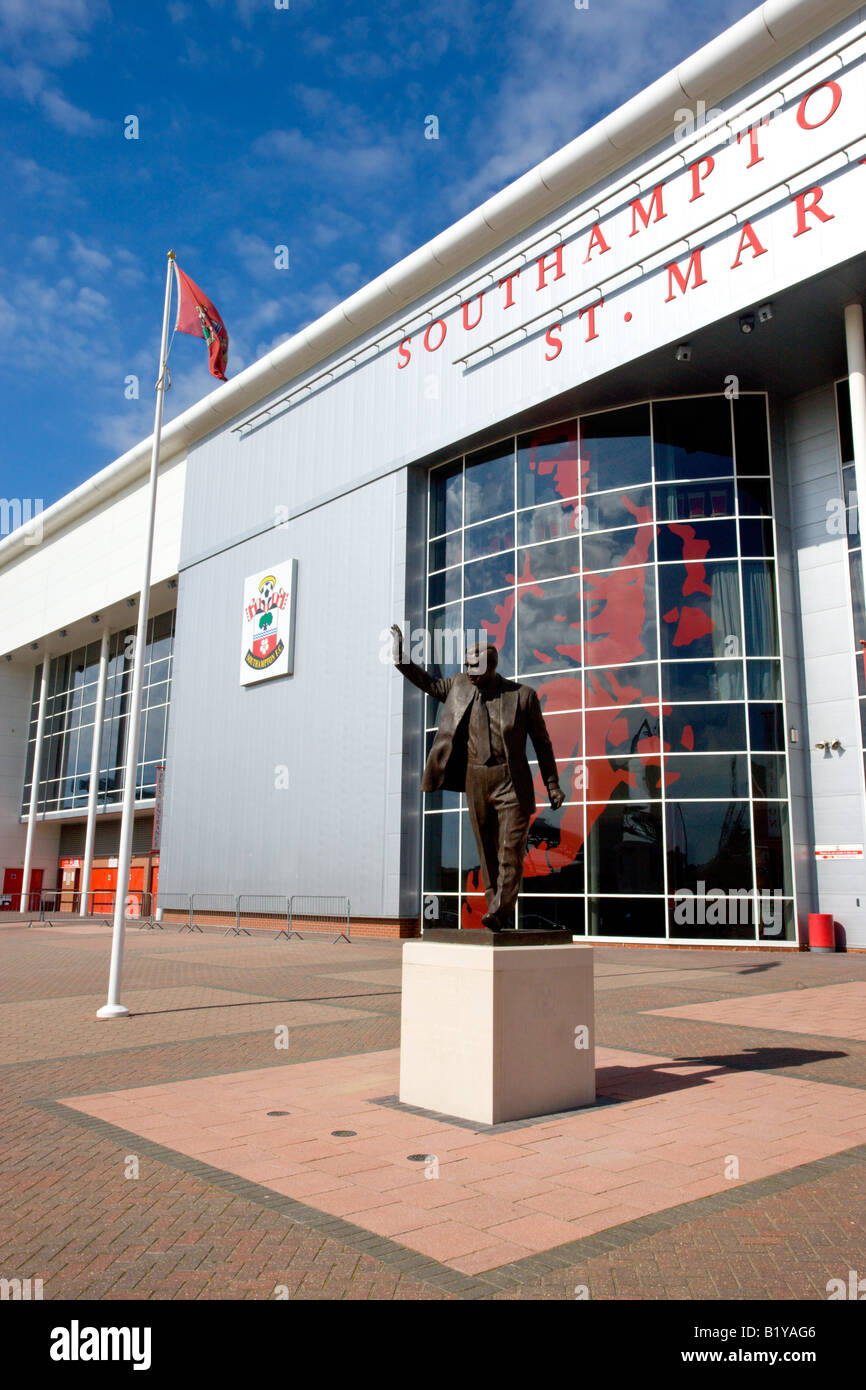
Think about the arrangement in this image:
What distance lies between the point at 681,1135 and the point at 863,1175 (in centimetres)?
111

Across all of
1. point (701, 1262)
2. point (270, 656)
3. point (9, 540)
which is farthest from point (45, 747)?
point (701, 1262)

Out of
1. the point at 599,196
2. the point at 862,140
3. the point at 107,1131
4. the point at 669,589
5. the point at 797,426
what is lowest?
the point at 107,1131

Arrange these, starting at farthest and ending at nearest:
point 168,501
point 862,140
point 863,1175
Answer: point 168,501 → point 862,140 → point 863,1175

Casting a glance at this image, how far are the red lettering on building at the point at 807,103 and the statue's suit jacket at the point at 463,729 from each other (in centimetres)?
1631

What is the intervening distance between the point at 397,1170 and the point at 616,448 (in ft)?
67.4

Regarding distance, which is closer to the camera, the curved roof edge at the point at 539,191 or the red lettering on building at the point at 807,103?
the red lettering on building at the point at 807,103

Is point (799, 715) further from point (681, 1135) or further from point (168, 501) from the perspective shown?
point (168, 501)

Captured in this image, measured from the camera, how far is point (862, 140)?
18.2 meters

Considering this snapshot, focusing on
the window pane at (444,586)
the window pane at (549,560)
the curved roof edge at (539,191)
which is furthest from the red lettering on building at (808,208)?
the window pane at (444,586)

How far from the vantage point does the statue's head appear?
7.93 meters

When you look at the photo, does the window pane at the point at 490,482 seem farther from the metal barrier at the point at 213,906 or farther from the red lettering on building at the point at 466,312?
the metal barrier at the point at 213,906

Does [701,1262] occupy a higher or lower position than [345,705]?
lower

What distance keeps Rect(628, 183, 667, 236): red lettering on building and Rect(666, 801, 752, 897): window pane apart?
488 inches

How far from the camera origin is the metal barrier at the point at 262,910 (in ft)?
94.7
